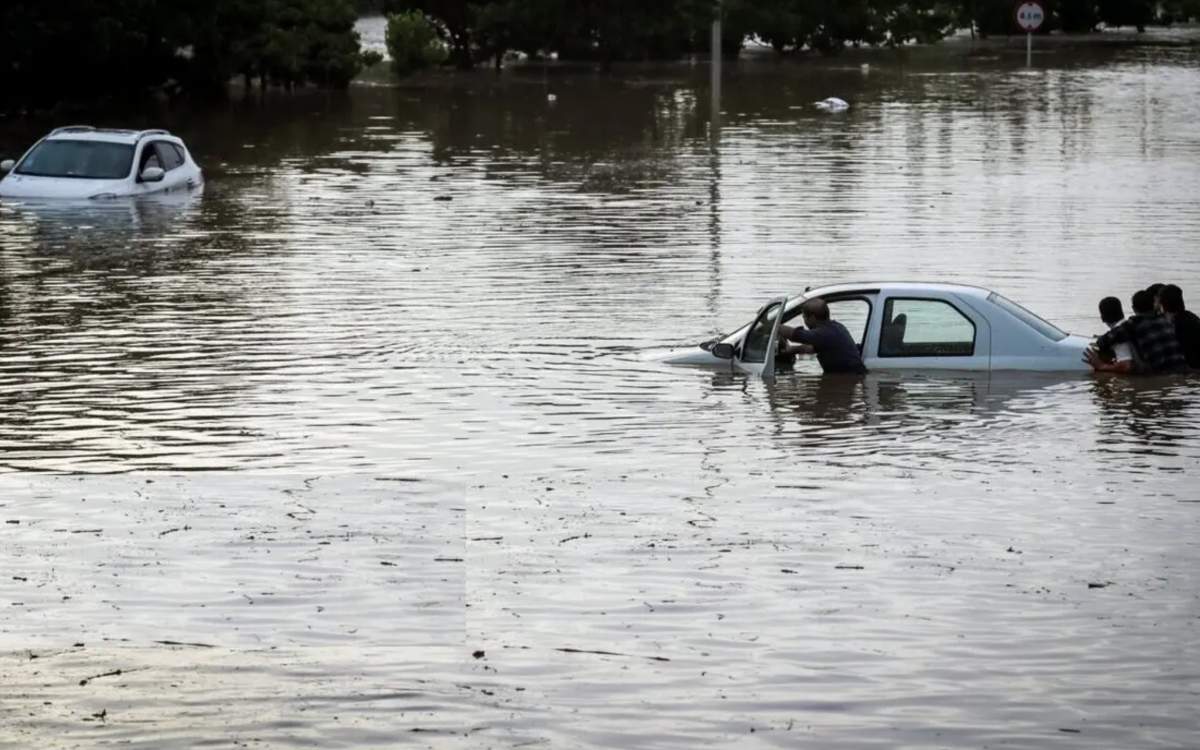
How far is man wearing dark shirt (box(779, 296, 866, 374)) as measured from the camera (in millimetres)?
19703

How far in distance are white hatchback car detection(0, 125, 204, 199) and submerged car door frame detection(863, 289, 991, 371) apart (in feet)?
63.1

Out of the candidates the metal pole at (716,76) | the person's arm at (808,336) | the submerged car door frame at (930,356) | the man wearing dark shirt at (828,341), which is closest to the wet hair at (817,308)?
the man wearing dark shirt at (828,341)

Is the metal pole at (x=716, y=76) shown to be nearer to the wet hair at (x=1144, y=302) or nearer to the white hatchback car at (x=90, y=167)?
the white hatchback car at (x=90, y=167)

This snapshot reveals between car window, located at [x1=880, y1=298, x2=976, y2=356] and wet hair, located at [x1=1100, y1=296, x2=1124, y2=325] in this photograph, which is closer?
car window, located at [x1=880, y1=298, x2=976, y2=356]

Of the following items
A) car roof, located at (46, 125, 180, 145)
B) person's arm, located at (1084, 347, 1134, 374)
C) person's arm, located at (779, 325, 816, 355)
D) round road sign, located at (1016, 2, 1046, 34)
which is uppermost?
round road sign, located at (1016, 2, 1046, 34)

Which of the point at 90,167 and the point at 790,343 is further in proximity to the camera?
the point at 90,167

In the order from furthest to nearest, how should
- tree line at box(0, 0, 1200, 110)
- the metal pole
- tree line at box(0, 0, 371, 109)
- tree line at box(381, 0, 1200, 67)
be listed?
tree line at box(381, 0, 1200, 67) → the metal pole → tree line at box(0, 0, 1200, 110) → tree line at box(0, 0, 371, 109)

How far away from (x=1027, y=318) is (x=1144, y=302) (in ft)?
3.21

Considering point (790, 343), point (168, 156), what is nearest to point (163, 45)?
point (168, 156)

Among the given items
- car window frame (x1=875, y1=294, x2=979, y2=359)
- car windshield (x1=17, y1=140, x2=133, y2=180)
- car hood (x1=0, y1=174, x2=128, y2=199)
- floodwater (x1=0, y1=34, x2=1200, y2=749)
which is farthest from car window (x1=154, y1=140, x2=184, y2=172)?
car window frame (x1=875, y1=294, x2=979, y2=359)

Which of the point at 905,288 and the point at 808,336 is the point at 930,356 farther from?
the point at 808,336

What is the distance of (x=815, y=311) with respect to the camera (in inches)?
776

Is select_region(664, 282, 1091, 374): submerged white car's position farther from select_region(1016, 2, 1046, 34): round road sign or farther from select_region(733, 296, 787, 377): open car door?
select_region(1016, 2, 1046, 34): round road sign

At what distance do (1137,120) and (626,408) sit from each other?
138 ft
